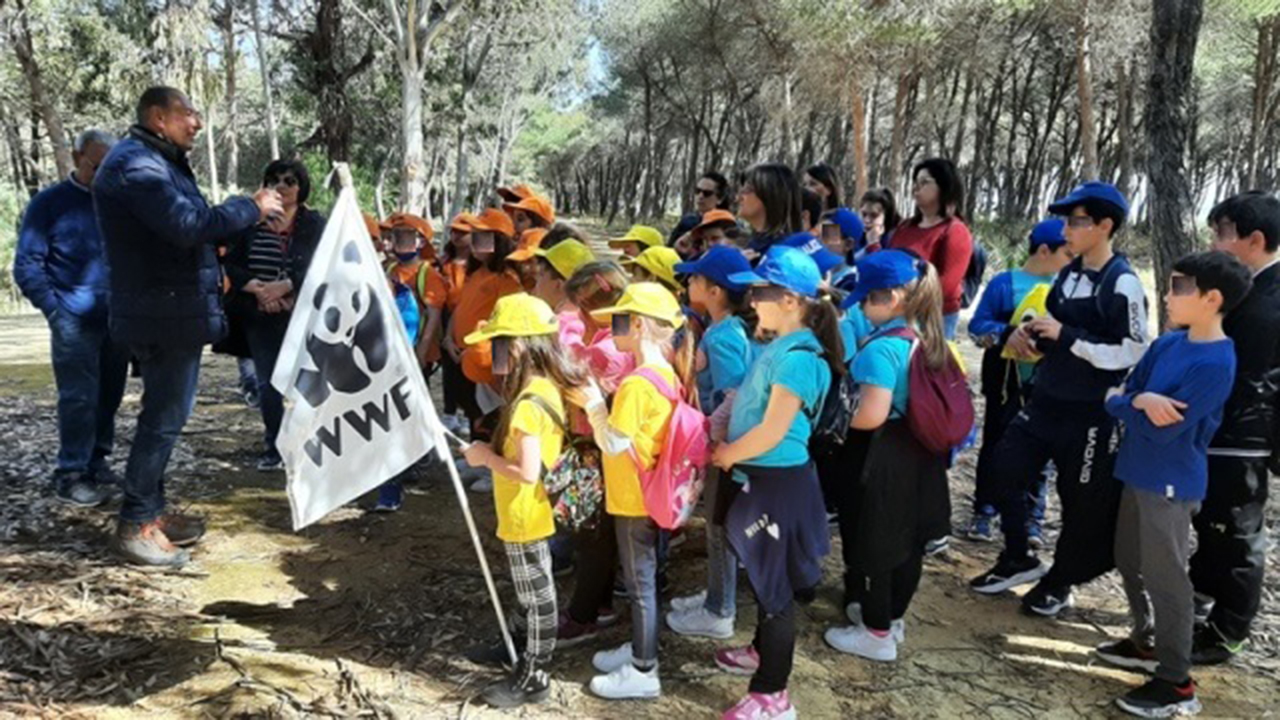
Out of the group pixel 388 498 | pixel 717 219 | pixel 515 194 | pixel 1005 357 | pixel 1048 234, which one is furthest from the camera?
pixel 515 194

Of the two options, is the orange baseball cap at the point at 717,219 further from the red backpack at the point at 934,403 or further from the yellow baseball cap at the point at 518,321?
the yellow baseball cap at the point at 518,321

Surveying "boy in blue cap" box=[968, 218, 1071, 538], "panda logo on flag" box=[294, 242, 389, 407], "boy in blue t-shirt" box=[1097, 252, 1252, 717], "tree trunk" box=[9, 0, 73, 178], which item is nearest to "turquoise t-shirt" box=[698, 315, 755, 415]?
"panda logo on flag" box=[294, 242, 389, 407]

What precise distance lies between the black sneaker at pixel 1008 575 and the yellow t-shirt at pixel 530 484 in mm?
2389

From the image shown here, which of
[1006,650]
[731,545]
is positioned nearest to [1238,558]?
[1006,650]

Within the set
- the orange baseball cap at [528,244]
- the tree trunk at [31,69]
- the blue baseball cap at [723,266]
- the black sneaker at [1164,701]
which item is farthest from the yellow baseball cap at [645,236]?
the tree trunk at [31,69]

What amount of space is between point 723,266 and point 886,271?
65cm

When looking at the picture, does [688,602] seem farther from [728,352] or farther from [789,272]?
[789,272]

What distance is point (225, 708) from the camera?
9.69 feet

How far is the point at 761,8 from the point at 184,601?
2242 centimetres

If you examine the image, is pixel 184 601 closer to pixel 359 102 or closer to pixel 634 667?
pixel 634 667

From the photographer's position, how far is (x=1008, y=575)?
13.7ft

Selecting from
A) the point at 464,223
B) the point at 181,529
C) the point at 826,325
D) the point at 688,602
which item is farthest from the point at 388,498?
the point at 826,325

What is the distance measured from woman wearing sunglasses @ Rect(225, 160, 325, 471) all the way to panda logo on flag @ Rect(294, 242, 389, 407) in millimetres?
2083

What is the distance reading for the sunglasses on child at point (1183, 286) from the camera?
10.0 ft
